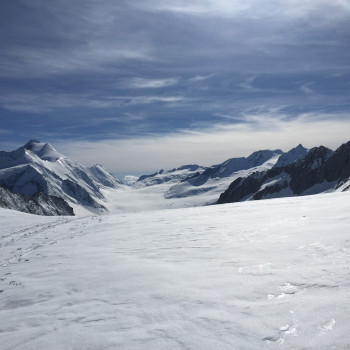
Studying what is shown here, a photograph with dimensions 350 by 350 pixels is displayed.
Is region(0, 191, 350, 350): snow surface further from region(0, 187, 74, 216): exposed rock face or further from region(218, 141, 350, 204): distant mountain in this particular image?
region(218, 141, 350, 204): distant mountain

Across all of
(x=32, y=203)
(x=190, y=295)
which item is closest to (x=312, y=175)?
(x=32, y=203)

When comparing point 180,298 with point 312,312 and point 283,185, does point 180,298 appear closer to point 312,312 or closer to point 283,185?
point 312,312

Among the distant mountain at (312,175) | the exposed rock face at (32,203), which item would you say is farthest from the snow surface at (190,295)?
the distant mountain at (312,175)

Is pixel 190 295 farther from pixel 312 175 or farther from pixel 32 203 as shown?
pixel 312 175

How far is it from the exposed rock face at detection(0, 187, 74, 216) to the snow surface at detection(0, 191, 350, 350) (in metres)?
120

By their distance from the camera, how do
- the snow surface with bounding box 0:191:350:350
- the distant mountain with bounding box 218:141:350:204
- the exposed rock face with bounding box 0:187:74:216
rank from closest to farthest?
the snow surface with bounding box 0:191:350:350 < the exposed rock face with bounding box 0:187:74:216 < the distant mountain with bounding box 218:141:350:204

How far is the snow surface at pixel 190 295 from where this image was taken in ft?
15.9

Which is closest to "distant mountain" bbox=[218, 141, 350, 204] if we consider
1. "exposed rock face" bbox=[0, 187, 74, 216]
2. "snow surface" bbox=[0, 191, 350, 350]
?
"exposed rock face" bbox=[0, 187, 74, 216]

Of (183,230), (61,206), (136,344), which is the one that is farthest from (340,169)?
(136,344)

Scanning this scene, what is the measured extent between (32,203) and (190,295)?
566ft

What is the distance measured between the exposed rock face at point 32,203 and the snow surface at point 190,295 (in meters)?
120

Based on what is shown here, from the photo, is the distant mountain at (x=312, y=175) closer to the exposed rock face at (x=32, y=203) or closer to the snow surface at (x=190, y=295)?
the exposed rock face at (x=32, y=203)

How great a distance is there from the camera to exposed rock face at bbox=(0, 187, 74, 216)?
13350 cm

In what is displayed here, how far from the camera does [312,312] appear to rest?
5.14 meters
